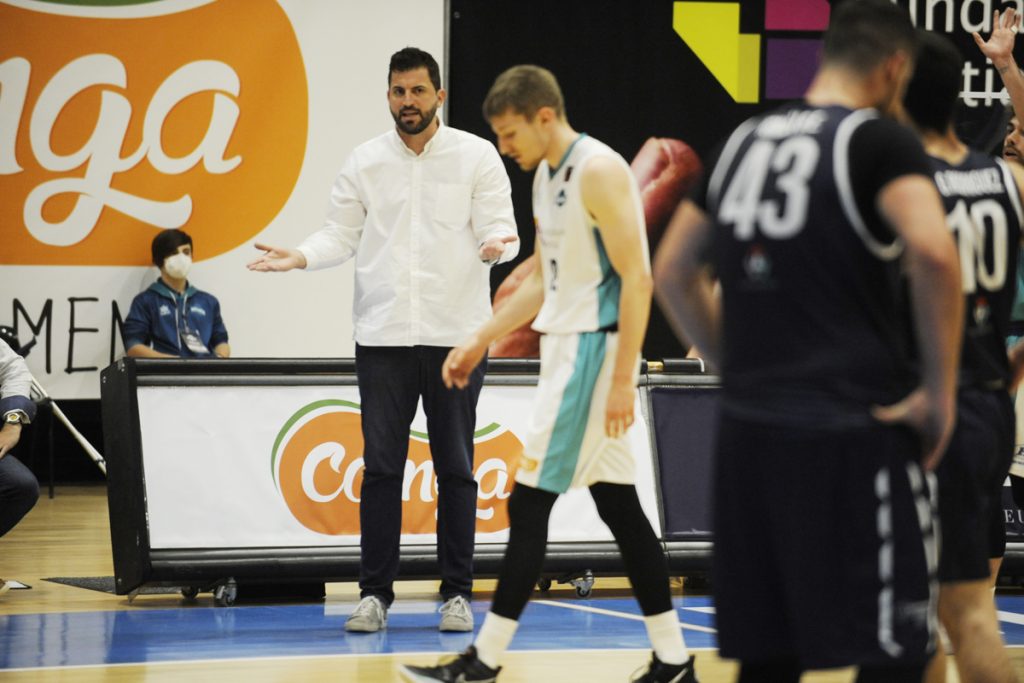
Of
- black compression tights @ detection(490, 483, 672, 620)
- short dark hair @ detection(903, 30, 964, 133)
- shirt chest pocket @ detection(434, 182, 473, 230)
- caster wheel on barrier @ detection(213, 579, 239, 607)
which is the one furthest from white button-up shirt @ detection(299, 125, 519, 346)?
short dark hair @ detection(903, 30, 964, 133)

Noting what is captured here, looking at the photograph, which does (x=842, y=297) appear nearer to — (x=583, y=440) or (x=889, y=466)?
(x=889, y=466)

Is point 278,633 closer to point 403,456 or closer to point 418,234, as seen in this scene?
point 403,456

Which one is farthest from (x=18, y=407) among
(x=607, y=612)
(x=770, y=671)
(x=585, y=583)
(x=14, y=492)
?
(x=770, y=671)

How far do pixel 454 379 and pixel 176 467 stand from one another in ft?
7.61

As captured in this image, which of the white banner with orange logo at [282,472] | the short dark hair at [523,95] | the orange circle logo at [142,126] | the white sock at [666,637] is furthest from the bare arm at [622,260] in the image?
the orange circle logo at [142,126]

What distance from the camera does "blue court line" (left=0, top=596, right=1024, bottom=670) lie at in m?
5.22

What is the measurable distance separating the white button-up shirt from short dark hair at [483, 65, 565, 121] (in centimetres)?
146

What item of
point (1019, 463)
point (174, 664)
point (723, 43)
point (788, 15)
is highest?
point (788, 15)

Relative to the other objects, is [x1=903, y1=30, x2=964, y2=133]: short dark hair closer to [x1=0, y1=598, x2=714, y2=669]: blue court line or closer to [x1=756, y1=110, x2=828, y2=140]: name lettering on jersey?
[x1=756, y1=110, x2=828, y2=140]: name lettering on jersey

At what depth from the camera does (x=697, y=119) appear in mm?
12391

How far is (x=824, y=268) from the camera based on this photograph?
250 centimetres

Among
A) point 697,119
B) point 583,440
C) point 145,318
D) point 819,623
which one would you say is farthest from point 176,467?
point 697,119

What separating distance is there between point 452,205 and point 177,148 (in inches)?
256

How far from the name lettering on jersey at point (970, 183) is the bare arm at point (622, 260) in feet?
3.30
